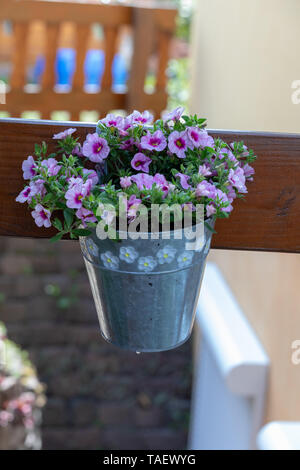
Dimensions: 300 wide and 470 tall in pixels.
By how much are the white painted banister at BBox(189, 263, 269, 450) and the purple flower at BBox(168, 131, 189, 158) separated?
110 centimetres

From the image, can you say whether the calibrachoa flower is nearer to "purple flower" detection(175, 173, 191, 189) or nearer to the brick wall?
"purple flower" detection(175, 173, 191, 189)

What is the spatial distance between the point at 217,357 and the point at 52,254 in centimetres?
232

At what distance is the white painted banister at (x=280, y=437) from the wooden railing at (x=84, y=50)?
9.28ft

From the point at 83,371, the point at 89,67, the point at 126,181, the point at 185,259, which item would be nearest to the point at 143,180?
the point at 126,181

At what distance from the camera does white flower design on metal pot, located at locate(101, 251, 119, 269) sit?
2.80ft

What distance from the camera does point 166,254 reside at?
0.85 metres

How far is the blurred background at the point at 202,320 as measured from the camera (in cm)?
179

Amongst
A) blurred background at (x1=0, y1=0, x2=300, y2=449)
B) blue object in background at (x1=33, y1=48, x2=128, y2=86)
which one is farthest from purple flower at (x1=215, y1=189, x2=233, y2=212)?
blue object in background at (x1=33, y1=48, x2=128, y2=86)

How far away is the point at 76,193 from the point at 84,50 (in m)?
3.35

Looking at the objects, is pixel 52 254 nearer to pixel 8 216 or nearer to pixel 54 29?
pixel 54 29

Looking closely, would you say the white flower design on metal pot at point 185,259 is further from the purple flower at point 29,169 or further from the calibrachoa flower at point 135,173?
the purple flower at point 29,169
